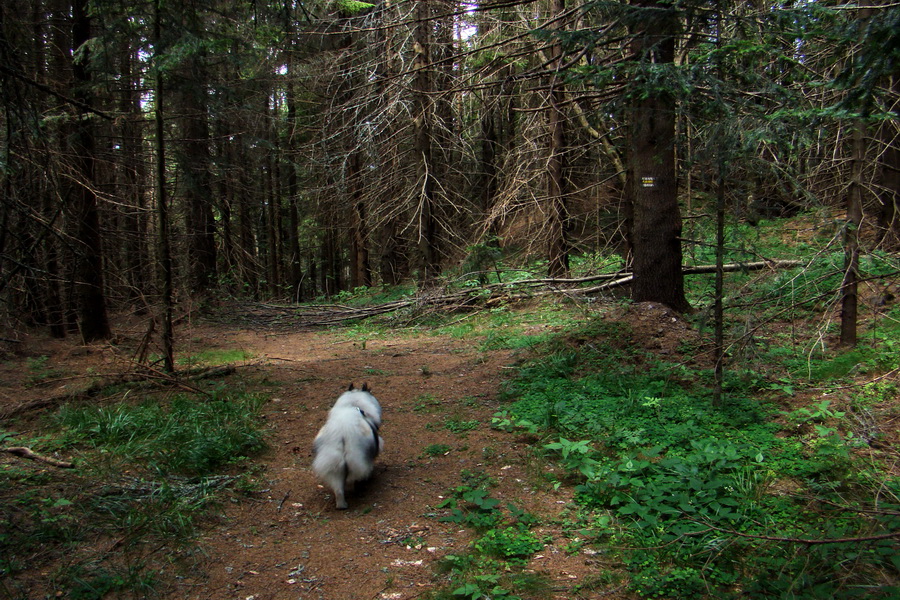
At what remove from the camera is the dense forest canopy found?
4988mm

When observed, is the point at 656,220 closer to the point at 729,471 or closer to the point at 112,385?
the point at 729,471

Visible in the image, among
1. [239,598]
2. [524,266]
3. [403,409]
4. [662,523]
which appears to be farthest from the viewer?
[524,266]

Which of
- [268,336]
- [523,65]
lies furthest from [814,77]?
[268,336]

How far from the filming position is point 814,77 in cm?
718

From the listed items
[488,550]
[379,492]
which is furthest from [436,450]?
[488,550]

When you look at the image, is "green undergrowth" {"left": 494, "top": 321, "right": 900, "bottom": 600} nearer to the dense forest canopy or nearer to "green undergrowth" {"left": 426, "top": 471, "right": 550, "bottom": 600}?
"green undergrowth" {"left": 426, "top": 471, "right": 550, "bottom": 600}

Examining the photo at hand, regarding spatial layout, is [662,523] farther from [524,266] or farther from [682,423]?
[524,266]

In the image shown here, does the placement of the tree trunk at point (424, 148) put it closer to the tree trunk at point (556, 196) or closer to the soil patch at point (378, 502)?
the tree trunk at point (556, 196)

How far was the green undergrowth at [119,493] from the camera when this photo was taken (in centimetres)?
328

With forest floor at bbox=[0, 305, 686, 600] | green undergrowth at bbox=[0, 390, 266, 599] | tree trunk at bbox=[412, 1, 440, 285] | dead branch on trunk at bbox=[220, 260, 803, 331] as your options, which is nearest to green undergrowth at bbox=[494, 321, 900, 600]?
forest floor at bbox=[0, 305, 686, 600]

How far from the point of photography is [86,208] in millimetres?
9211

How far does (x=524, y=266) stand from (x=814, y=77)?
8.48 meters

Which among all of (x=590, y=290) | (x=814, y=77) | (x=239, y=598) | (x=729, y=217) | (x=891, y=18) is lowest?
(x=239, y=598)

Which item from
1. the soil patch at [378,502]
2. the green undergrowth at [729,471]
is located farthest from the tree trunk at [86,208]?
the green undergrowth at [729,471]
